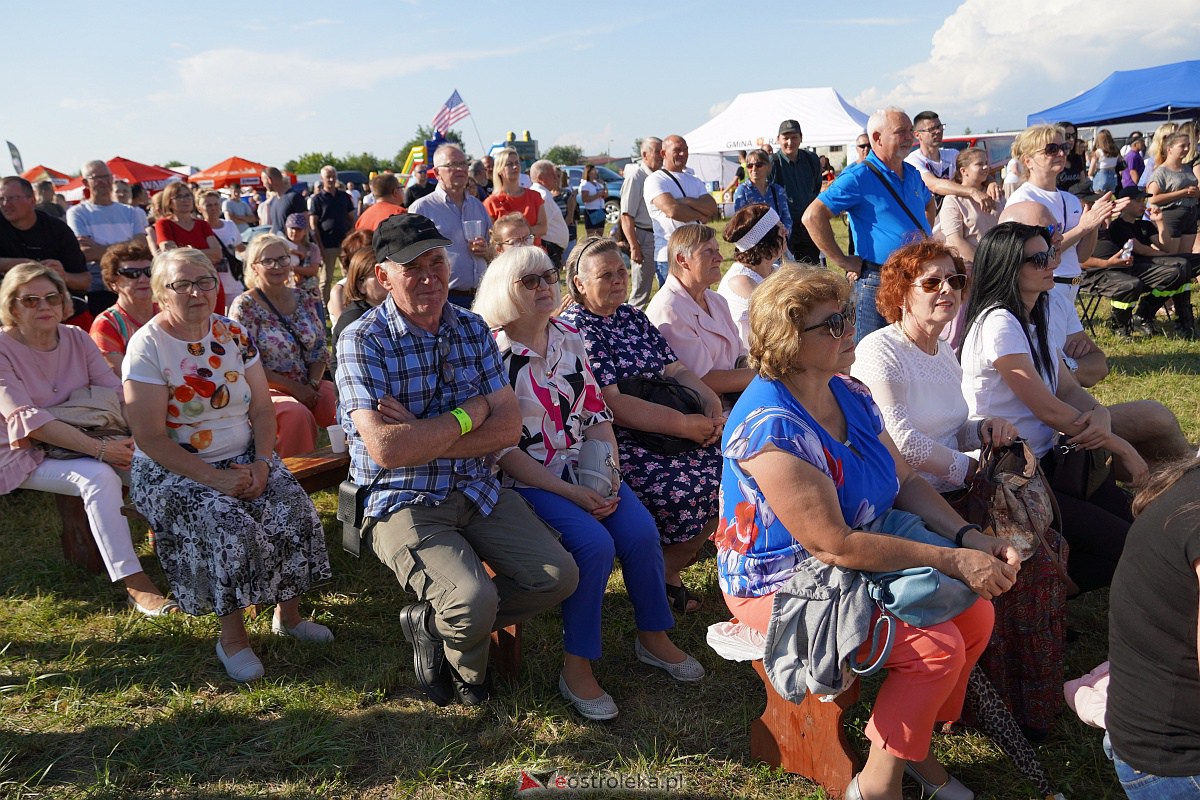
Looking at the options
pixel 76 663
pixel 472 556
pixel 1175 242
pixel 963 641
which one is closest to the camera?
pixel 963 641

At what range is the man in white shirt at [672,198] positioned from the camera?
728cm

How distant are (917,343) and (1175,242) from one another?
6245mm

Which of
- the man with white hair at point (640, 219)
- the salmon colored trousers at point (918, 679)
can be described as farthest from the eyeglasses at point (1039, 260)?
the man with white hair at point (640, 219)

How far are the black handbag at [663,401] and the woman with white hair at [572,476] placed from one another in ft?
0.82

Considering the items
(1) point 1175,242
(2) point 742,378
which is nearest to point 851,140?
(1) point 1175,242

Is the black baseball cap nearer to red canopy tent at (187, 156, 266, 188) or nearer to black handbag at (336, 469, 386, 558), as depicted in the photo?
black handbag at (336, 469, 386, 558)

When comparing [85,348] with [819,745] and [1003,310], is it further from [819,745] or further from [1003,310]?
[1003,310]

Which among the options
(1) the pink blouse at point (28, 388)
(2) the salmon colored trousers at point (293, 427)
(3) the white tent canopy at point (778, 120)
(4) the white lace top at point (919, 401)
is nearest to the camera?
(4) the white lace top at point (919, 401)

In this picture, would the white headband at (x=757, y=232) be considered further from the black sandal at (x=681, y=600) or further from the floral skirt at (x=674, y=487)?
the black sandal at (x=681, y=600)

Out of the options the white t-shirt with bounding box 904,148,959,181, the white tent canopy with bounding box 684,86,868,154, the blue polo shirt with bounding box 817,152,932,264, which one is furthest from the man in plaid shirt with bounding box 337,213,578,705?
the white tent canopy with bounding box 684,86,868,154

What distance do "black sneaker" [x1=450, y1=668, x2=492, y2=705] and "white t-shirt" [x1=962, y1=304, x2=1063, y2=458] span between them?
2.16 meters

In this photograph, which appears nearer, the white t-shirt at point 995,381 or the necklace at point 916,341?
the necklace at point 916,341

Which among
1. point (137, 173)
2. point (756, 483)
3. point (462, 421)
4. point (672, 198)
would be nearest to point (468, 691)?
point (462, 421)

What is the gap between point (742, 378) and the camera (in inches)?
162
